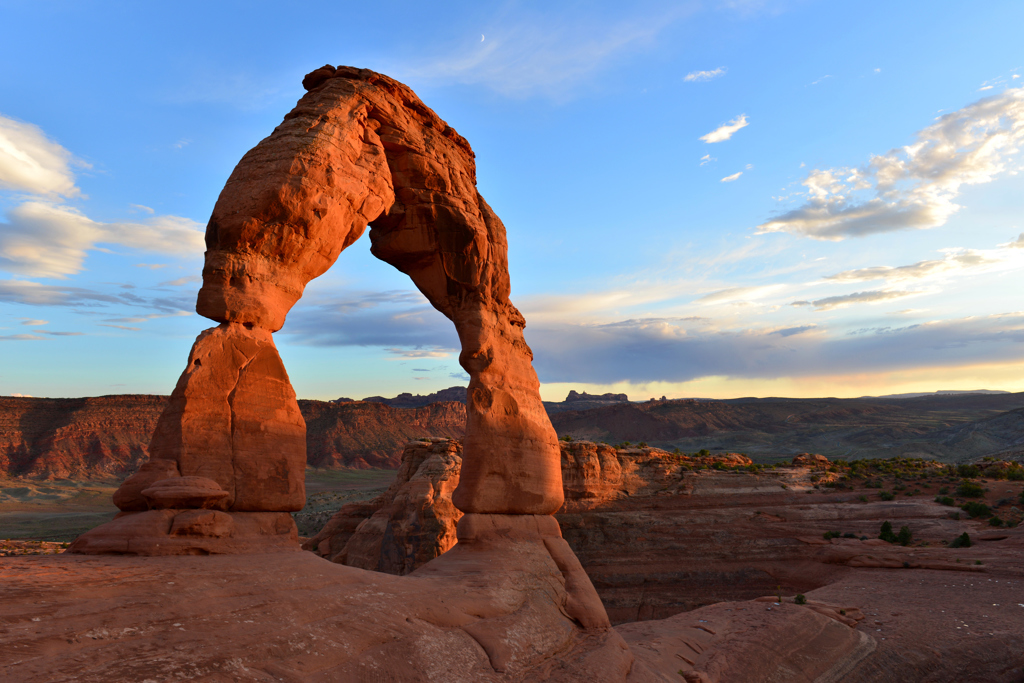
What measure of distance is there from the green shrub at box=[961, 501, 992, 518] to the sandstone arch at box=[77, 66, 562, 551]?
1982cm

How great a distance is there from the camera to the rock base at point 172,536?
566 cm

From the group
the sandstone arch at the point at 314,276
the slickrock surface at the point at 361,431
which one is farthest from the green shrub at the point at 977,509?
the slickrock surface at the point at 361,431

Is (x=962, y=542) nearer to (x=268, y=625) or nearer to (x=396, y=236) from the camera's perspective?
(x=396, y=236)

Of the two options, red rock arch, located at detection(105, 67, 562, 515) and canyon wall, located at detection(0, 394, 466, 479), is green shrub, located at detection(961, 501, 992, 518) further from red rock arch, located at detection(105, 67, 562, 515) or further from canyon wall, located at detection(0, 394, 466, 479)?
canyon wall, located at detection(0, 394, 466, 479)

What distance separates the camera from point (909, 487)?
25859 mm

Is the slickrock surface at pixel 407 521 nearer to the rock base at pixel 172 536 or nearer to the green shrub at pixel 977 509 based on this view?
the rock base at pixel 172 536

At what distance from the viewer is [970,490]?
77.8 feet

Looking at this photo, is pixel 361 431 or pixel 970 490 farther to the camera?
pixel 361 431

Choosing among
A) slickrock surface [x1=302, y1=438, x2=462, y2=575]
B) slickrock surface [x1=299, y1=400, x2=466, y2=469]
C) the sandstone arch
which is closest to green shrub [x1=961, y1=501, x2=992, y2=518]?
slickrock surface [x1=302, y1=438, x2=462, y2=575]

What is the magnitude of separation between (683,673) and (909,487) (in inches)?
865

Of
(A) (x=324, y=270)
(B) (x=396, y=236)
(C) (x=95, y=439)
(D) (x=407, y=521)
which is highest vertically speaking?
(B) (x=396, y=236)

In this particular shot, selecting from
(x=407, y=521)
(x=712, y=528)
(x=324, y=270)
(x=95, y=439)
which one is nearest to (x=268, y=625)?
(x=324, y=270)

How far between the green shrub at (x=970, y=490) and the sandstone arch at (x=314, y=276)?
22311 mm

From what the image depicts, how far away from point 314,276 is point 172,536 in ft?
12.5
